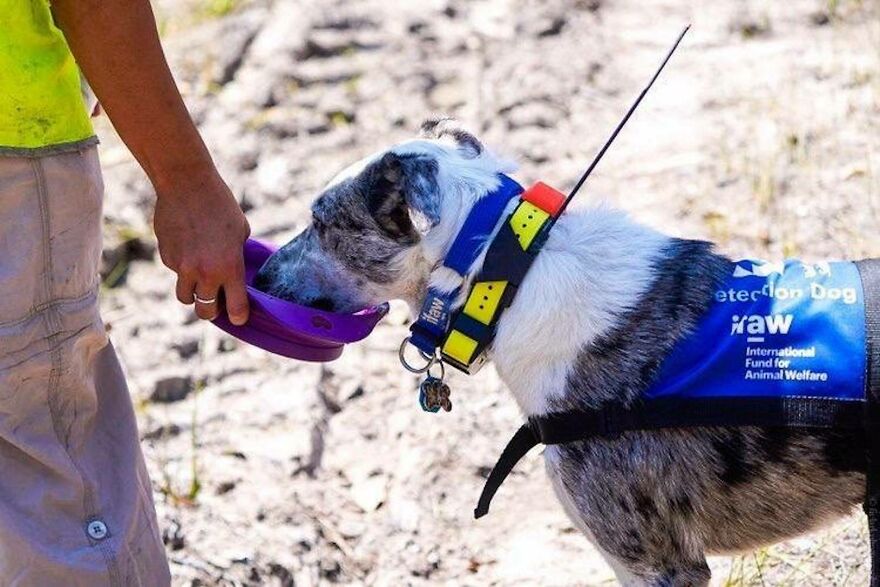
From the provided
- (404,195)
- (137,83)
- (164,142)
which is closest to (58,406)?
(164,142)

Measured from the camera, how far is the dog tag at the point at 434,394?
3256 mm

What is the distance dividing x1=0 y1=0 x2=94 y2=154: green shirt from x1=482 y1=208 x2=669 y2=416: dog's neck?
1118 mm

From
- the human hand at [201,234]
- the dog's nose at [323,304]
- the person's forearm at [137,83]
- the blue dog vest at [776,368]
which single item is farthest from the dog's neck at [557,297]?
the person's forearm at [137,83]

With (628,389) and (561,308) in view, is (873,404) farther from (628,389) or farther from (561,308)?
(561,308)

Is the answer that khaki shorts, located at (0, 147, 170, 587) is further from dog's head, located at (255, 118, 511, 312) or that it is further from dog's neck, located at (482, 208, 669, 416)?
dog's neck, located at (482, 208, 669, 416)

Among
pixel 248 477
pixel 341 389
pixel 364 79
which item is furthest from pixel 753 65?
pixel 248 477

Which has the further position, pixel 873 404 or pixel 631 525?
pixel 631 525

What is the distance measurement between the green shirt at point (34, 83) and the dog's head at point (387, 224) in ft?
2.78

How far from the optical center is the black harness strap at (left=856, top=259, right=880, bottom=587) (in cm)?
283

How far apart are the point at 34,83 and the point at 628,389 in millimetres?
1510

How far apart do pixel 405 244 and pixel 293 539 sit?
1.29 metres

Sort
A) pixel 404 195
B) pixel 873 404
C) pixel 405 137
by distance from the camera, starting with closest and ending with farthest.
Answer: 1. pixel 873 404
2. pixel 404 195
3. pixel 405 137

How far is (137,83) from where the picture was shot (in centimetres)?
270

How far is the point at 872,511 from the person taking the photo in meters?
2.96
